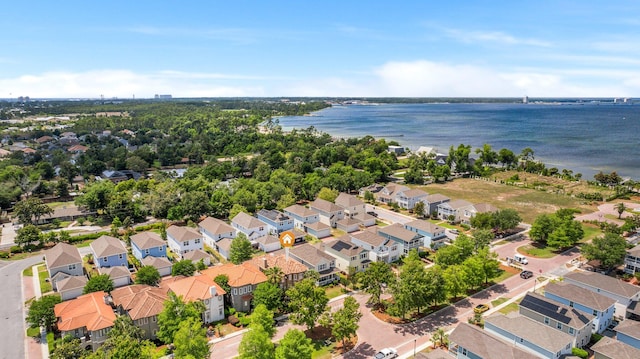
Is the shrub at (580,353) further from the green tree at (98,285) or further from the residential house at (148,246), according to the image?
the residential house at (148,246)

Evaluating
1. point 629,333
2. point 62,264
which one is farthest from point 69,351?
point 629,333

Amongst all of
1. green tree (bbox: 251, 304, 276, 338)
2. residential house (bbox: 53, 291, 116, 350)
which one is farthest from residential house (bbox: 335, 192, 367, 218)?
residential house (bbox: 53, 291, 116, 350)

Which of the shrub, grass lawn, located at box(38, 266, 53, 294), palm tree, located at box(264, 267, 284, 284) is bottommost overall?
grass lawn, located at box(38, 266, 53, 294)

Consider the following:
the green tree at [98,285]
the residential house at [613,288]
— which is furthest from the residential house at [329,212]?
the residential house at [613,288]

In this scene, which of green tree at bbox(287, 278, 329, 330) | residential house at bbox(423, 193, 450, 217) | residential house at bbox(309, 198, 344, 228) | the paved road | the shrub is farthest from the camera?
residential house at bbox(423, 193, 450, 217)

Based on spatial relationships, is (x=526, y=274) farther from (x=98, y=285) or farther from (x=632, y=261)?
(x=98, y=285)

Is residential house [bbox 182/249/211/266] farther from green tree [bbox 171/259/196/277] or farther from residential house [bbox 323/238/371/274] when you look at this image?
residential house [bbox 323/238/371/274]
